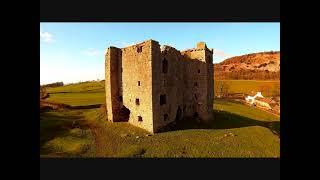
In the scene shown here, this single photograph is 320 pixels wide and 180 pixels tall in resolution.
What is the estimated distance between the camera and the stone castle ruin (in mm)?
26016

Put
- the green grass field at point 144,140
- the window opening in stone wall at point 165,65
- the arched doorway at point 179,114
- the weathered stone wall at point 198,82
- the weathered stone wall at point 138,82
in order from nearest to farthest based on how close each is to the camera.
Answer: the green grass field at point 144,140, the weathered stone wall at point 138,82, the window opening in stone wall at point 165,65, the arched doorway at point 179,114, the weathered stone wall at point 198,82

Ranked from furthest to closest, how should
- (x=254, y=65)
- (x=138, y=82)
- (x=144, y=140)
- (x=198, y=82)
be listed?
(x=254, y=65) < (x=198, y=82) < (x=138, y=82) < (x=144, y=140)

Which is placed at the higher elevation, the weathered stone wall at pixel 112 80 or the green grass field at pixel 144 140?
the weathered stone wall at pixel 112 80

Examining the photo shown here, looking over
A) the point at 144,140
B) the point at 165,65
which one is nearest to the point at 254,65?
the point at 165,65

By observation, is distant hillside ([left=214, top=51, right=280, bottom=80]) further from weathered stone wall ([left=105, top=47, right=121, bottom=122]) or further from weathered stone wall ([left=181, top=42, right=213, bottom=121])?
weathered stone wall ([left=105, top=47, right=121, bottom=122])

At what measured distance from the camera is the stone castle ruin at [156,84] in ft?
85.4

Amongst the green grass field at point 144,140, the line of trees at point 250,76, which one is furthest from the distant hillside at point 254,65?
the green grass field at point 144,140

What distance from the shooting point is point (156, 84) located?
2616 centimetres

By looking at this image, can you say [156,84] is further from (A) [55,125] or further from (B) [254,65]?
(B) [254,65]

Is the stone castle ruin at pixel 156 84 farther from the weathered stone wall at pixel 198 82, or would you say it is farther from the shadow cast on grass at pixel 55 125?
the shadow cast on grass at pixel 55 125

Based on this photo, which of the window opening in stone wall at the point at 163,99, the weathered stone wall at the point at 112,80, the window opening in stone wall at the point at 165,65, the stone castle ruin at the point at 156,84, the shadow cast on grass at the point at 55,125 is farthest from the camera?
the weathered stone wall at the point at 112,80
